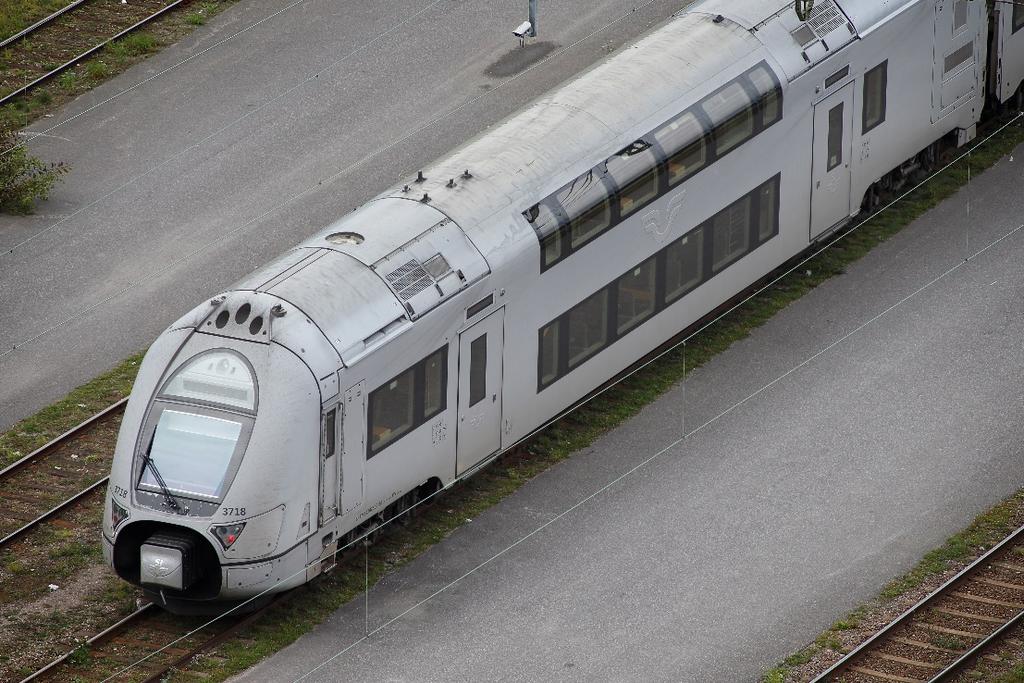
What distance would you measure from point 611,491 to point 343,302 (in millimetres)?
4553

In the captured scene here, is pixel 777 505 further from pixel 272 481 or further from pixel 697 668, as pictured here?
pixel 272 481

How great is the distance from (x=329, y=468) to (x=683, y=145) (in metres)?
6.94

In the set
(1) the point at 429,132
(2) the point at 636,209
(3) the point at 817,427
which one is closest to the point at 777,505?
(3) the point at 817,427

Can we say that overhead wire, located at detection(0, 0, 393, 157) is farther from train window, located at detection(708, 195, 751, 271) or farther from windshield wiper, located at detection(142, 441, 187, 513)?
windshield wiper, located at detection(142, 441, 187, 513)

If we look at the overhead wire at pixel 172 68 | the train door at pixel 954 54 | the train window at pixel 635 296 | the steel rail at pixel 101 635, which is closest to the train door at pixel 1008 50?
the train door at pixel 954 54

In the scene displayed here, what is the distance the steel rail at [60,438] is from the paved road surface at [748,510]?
17.6 ft

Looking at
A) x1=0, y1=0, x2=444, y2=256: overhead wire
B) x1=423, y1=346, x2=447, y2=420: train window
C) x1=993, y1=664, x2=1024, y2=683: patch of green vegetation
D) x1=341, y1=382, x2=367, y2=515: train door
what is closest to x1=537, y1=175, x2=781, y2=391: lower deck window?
x1=423, y1=346, x2=447, y2=420: train window

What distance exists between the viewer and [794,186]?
3089cm

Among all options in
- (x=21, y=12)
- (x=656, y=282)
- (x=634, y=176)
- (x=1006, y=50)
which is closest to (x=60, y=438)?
(x=656, y=282)

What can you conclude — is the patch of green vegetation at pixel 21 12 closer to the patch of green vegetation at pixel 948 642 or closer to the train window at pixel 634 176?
the train window at pixel 634 176

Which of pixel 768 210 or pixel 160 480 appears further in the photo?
pixel 768 210

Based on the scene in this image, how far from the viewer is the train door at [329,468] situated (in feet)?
80.4

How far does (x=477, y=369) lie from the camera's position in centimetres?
2658

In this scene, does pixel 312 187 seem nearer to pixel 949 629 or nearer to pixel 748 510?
pixel 748 510
